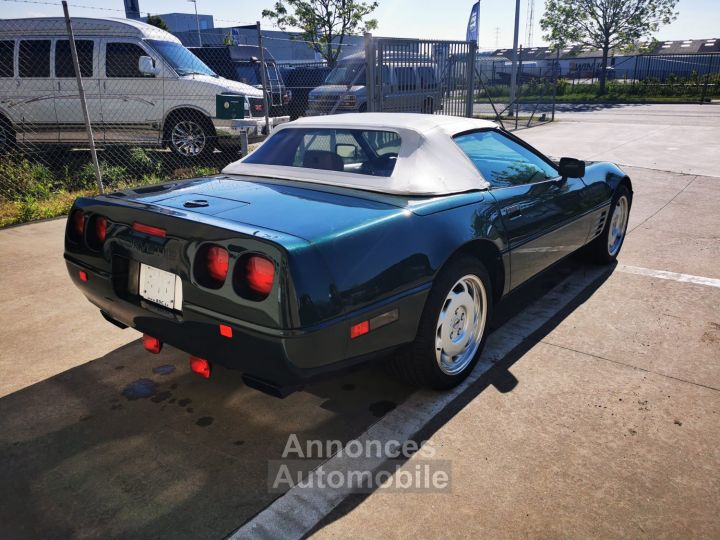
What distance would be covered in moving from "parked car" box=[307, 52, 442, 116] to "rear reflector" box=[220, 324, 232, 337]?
802 centimetres

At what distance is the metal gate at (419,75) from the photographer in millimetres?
9422

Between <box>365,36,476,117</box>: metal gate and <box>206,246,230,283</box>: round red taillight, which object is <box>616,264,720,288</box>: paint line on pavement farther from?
<box>365,36,476,117</box>: metal gate

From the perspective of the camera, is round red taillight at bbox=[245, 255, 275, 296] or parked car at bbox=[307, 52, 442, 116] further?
parked car at bbox=[307, 52, 442, 116]

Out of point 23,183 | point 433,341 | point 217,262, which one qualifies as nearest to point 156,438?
point 217,262

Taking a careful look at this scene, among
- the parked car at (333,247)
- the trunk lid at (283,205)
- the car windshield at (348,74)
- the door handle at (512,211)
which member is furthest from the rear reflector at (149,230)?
the car windshield at (348,74)

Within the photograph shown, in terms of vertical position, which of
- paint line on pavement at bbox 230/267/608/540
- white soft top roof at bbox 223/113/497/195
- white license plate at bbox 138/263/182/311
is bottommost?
paint line on pavement at bbox 230/267/608/540

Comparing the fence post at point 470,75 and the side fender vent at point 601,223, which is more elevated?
the fence post at point 470,75

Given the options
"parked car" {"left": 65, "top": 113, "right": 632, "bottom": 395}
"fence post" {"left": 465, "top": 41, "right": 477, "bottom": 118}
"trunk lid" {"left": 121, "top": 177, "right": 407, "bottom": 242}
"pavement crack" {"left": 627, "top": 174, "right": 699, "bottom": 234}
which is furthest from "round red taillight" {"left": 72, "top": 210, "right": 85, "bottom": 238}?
"fence post" {"left": 465, "top": 41, "right": 477, "bottom": 118}

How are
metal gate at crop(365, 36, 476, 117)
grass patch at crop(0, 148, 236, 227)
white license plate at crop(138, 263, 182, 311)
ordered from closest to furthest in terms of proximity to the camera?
white license plate at crop(138, 263, 182, 311), grass patch at crop(0, 148, 236, 227), metal gate at crop(365, 36, 476, 117)

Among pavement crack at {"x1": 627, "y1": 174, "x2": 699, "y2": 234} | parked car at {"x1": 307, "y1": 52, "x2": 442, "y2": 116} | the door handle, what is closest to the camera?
the door handle

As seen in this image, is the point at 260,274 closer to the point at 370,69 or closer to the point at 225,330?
the point at 225,330

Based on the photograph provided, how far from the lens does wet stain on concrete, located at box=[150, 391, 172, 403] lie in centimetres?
290

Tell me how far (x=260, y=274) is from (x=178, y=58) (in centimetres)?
802

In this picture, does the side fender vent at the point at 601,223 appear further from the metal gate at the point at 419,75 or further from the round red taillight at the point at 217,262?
the metal gate at the point at 419,75
